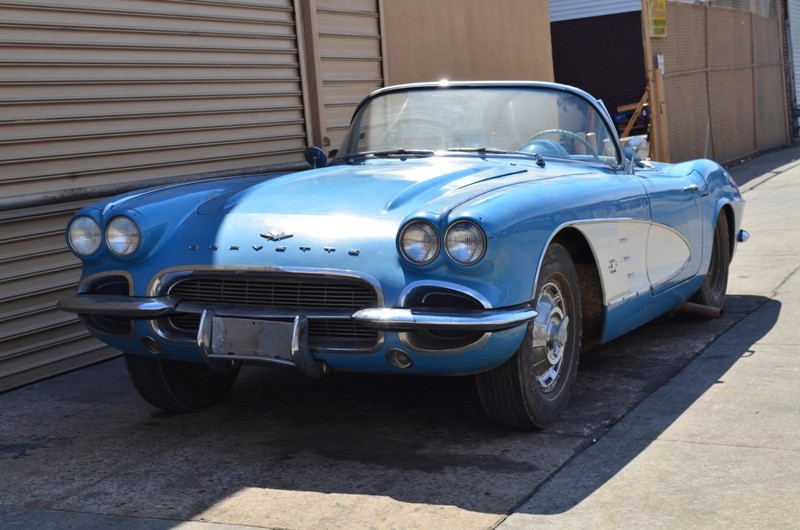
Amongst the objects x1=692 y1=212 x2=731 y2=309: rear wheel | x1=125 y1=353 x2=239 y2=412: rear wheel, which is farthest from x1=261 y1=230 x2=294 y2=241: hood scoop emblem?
x1=692 y1=212 x2=731 y2=309: rear wheel

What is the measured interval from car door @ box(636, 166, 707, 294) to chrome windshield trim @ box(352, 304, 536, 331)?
174 centimetres

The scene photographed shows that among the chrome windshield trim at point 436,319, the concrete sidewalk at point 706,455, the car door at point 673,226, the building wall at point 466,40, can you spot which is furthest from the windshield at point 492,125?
the building wall at point 466,40

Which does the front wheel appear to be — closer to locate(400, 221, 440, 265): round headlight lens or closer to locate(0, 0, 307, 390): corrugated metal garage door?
locate(400, 221, 440, 265): round headlight lens

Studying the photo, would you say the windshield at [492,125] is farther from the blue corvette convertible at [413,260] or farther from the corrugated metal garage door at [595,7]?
the corrugated metal garage door at [595,7]

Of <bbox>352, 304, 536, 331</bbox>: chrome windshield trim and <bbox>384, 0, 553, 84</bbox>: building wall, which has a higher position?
<bbox>384, 0, 553, 84</bbox>: building wall

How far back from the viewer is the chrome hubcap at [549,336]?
4633 mm

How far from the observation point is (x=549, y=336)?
15.5ft

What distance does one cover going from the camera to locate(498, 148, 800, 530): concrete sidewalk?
3654 mm

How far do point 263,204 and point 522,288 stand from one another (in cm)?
119

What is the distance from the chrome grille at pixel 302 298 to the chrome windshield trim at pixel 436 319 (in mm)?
108

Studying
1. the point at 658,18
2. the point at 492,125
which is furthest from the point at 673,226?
the point at 658,18

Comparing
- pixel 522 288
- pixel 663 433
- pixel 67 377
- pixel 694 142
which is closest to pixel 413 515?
pixel 522 288

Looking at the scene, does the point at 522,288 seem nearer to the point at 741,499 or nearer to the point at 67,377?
the point at 741,499

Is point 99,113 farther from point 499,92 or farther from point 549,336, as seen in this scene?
point 549,336
